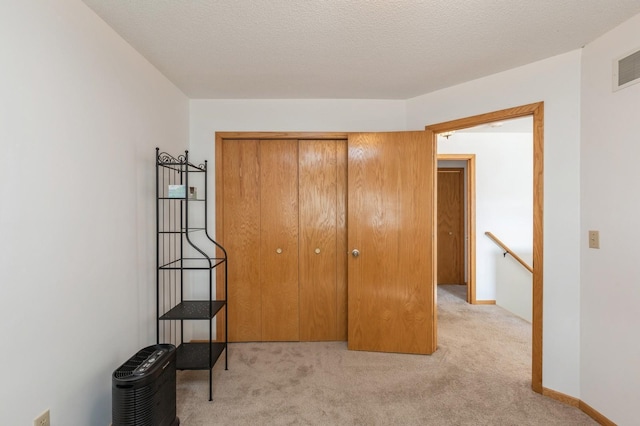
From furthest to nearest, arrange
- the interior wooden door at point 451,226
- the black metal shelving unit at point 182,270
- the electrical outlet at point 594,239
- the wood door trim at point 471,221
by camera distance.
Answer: the interior wooden door at point 451,226, the wood door trim at point 471,221, the black metal shelving unit at point 182,270, the electrical outlet at point 594,239

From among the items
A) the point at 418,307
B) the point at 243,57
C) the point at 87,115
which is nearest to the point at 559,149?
the point at 418,307

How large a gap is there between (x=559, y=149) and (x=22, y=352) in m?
3.21

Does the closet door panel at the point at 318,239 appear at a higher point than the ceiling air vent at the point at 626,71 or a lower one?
lower

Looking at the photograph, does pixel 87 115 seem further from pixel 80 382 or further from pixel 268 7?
pixel 80 382

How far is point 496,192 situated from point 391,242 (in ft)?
7.92

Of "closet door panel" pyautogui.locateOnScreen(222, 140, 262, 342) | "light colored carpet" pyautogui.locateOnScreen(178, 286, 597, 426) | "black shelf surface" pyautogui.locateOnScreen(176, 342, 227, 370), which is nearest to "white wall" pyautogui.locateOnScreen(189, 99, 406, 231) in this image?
"closet door panel" pyautogui.locateOnScreen(222, 140, 262, 342)

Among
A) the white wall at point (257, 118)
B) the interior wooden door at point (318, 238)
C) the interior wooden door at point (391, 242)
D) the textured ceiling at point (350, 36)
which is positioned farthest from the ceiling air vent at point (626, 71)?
the interior wooden door at point (318, 238)

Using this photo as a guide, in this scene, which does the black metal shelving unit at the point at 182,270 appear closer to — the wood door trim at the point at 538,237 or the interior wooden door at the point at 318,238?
the interior wooden door at the point at 318,238

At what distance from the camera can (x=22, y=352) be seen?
1167 mm

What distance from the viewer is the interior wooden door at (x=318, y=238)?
288 centimetres

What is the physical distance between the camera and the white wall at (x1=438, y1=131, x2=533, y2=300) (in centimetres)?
400

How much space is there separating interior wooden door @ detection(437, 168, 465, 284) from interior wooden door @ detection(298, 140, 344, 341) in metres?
2.88

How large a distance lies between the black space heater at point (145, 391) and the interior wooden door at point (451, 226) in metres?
4.51

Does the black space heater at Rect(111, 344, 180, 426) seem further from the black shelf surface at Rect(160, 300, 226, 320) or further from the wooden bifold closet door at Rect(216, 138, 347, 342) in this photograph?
the wooden bifold closet door at Rect(216, 138, 347, 342)
